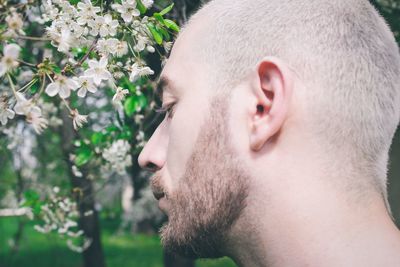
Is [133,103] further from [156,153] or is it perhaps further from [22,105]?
[22,105]

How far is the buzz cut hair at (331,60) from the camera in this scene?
1.84 meters

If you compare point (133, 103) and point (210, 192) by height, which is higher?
point (210, 192)

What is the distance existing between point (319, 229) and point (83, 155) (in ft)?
7.08

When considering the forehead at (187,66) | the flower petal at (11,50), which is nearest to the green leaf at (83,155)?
the forehead at (187,66)

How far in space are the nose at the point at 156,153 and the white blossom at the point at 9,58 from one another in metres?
A: 0.87

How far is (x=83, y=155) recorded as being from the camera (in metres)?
3.51

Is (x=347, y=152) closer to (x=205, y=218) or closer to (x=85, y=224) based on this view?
(x=205, y=218)

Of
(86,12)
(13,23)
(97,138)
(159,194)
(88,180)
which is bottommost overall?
(88,180)

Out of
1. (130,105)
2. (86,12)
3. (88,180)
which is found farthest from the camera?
(88,180)

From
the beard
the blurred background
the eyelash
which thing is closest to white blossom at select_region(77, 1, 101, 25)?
the eyelash

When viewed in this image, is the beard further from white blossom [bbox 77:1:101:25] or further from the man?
white blossom [bbox 77:1:101:25]

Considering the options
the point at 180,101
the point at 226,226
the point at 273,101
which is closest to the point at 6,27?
the point at 180,101

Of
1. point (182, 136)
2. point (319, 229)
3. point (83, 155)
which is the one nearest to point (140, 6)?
point (182, 136)

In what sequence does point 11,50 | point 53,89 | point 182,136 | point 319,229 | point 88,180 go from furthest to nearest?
point 88,180 → point 182,136 → point 319,229 → point 53,89 → point 11,50
